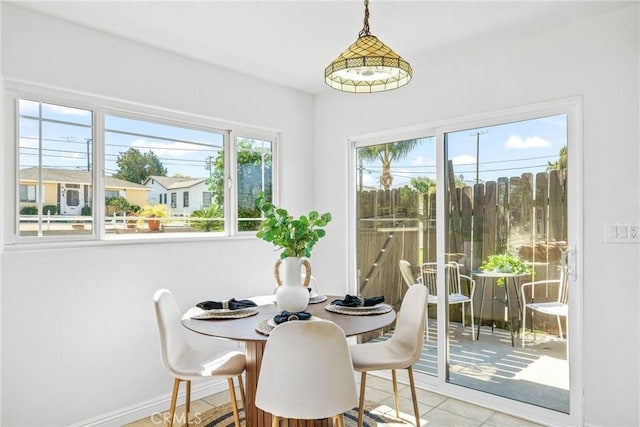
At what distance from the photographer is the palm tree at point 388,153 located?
11.5 ft

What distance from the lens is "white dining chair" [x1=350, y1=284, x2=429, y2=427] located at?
240cm

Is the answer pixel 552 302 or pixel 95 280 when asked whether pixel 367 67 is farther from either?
pixel 95 280

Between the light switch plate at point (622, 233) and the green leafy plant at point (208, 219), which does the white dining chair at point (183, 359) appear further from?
the light switch plate at point (622, 233)

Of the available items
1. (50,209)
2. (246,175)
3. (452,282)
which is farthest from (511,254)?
(50,209)

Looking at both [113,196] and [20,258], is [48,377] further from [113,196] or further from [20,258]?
[113,196]

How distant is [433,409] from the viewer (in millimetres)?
2916

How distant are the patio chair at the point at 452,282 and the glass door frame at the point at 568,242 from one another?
47 mm

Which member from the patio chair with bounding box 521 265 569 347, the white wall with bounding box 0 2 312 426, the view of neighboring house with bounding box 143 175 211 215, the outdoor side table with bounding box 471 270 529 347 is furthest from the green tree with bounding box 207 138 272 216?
the patio chair with bounding box 521 265 569 347

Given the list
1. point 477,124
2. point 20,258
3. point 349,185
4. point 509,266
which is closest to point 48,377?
point 20,258

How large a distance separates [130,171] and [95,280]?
0.76m

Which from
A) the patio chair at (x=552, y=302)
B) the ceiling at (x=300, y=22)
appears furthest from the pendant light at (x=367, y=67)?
the patio chair at (x=552, y=302)

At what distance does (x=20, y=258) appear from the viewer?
234 cm

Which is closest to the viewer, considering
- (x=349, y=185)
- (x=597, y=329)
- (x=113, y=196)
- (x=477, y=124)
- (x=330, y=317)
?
(x=330, y=317)

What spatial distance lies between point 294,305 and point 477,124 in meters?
1.84
